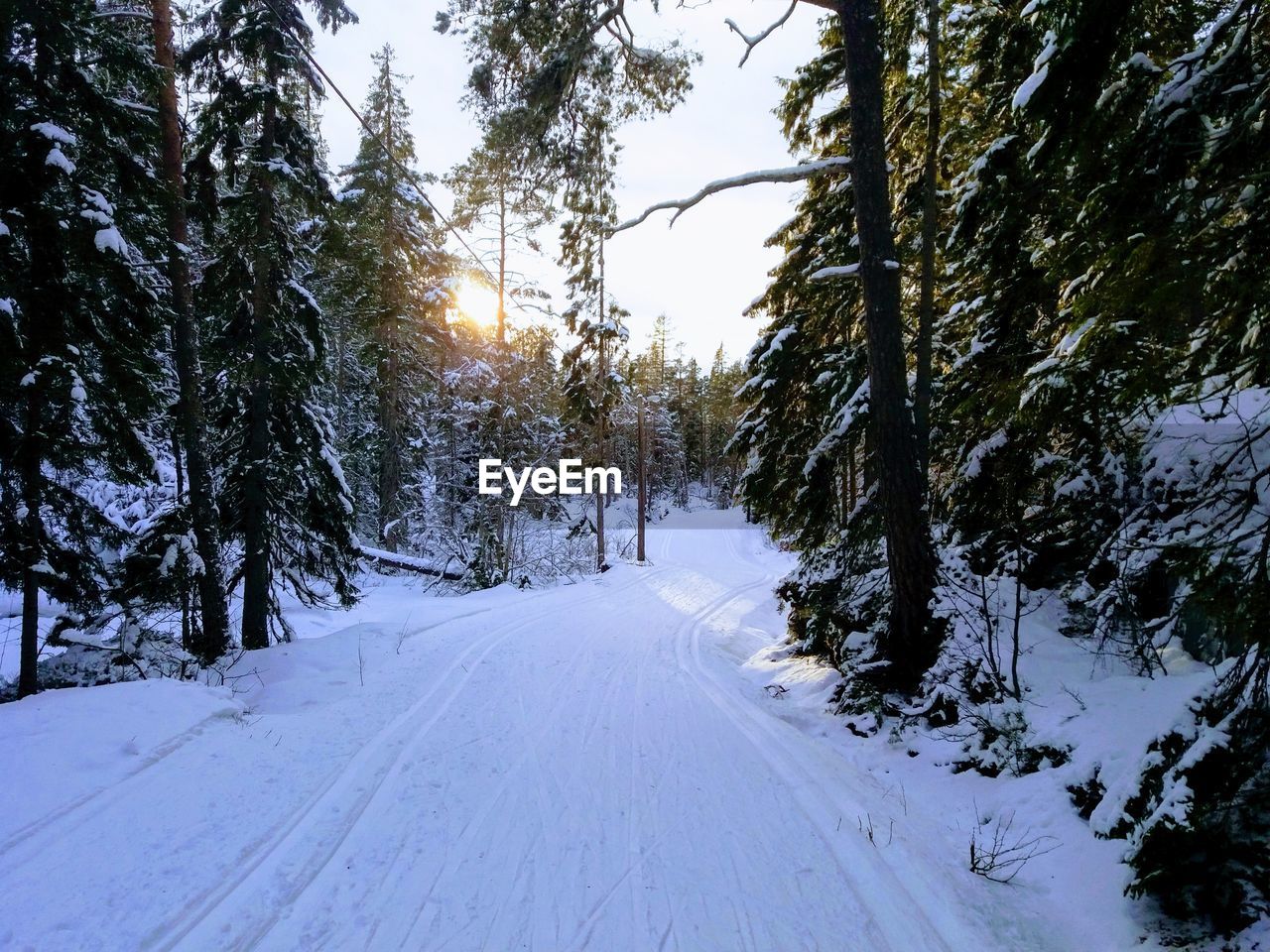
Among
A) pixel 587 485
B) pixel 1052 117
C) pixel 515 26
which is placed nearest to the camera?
pixel 1052 117

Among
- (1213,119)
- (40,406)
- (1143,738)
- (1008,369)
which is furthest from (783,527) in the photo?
(40,406)

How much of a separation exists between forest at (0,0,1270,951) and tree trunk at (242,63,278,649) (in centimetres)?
7

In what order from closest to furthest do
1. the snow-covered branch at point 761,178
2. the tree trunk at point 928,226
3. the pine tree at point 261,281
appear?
the snow-covered branch at point 761,178 < the tree trunk at point 928,226 < the pine tree at point 261,281

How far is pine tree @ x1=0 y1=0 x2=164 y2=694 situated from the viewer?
623 cm

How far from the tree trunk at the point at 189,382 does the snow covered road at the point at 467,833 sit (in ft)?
7.25

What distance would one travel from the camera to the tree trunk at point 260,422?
902cm

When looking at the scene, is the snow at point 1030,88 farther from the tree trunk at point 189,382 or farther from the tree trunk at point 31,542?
the tree trunk at point 31,542

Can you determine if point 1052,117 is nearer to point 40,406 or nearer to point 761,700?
point 761,700

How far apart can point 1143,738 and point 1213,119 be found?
11.5 feet

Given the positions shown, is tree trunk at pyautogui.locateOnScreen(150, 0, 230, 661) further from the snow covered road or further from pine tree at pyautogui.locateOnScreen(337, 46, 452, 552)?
pine tree at pyautogui.locateOnScreen(337, 46, 452, 552)

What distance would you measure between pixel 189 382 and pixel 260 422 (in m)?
1.37

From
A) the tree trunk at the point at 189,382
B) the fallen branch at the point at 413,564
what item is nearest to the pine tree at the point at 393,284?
the fallen branch at the point at 413,564

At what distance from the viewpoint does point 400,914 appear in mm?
2928

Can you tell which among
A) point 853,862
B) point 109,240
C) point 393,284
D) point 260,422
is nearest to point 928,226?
point 853,862
